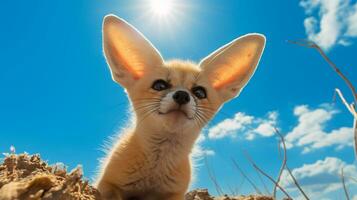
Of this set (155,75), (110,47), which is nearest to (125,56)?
(110,47)

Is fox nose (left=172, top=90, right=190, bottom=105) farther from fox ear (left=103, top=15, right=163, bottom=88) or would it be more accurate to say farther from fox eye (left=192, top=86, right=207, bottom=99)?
fox ear (left=103, top=15, right=163, bottom=88)

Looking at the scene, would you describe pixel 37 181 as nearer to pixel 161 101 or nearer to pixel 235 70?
pixel 161 101

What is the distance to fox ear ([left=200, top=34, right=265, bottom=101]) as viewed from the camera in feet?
15.4

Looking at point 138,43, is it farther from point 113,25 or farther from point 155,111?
point 155,111

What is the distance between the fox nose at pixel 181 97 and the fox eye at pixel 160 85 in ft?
1.22

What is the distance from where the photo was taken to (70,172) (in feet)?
9.64

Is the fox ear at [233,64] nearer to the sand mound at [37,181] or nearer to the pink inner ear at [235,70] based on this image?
the pink inner ear at [235,70]

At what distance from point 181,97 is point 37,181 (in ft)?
4.76

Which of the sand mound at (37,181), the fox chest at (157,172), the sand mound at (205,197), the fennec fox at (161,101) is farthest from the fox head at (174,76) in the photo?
the sand mound at (37,181)

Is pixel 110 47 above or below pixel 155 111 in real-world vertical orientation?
above

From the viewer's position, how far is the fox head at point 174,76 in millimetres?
3906

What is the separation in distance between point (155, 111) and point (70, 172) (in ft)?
3.76

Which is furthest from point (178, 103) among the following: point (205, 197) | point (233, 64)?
point (205, 197)

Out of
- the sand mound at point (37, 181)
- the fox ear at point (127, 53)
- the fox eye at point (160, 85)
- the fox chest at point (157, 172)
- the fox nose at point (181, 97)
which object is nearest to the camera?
the sand mound at point (37, 181)
